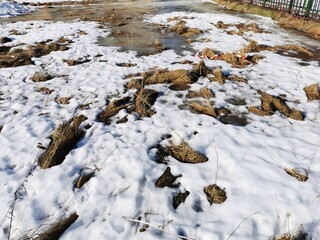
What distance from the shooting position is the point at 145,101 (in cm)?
486

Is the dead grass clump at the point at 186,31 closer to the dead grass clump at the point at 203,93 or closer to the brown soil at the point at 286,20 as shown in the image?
the brown soil at the point at 286,20

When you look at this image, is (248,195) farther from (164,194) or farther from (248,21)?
(248,21)

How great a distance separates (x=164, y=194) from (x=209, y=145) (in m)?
1.08

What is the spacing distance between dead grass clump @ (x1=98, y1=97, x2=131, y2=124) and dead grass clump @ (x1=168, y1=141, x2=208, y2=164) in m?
1.34

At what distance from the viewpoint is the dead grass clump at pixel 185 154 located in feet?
11.5

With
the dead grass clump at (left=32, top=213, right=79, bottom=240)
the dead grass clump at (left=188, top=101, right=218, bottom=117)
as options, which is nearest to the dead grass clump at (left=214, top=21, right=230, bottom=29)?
the dead grass clump at (left=188, top=101, right=218, bottom=117)

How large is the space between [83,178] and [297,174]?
2545 millimetres

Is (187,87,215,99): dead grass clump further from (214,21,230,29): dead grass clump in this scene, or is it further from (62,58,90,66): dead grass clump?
(214,21,230,29): dead grass clump

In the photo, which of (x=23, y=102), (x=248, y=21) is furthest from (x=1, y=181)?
(x=248, y=21)

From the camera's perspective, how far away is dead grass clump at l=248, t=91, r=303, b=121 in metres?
4.47

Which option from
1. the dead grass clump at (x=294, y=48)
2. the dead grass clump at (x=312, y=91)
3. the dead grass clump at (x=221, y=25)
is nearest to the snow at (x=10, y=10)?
the dead grass clump at (x=221, y=25)

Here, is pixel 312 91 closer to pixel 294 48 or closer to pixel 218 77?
pixel 218 77

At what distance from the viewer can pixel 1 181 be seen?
3244 mm

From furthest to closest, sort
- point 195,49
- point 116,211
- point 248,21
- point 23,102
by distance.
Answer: point 248,21
point 195,49
point 23,102
point 116,211
